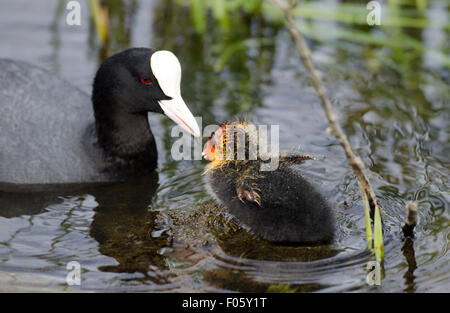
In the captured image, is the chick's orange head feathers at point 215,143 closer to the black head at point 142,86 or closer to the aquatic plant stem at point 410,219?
the black head at point 142,86

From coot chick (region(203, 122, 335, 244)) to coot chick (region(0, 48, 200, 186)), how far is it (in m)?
0.54

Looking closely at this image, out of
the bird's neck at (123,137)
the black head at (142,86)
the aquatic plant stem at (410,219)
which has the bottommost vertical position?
the aquatic plant stem at (410,219)

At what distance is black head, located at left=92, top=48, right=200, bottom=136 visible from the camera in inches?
143

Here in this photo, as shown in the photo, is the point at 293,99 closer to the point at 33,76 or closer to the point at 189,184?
the point at 189,184

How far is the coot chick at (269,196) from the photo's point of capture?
299 centimetres

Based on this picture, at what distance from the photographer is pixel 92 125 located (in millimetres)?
4051

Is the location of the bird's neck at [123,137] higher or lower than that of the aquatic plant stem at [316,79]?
lower

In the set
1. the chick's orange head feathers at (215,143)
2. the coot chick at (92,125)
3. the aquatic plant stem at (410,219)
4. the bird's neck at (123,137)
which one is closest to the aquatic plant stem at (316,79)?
the aquatic plant stem at (410,219)

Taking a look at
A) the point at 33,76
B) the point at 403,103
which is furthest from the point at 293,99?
the point at 33,76

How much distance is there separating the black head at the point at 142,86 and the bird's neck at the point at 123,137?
0.08 feet

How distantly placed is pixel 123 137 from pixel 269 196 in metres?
1.25

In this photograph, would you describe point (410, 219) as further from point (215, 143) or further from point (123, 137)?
point (123, 137)

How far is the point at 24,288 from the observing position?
2.82m
